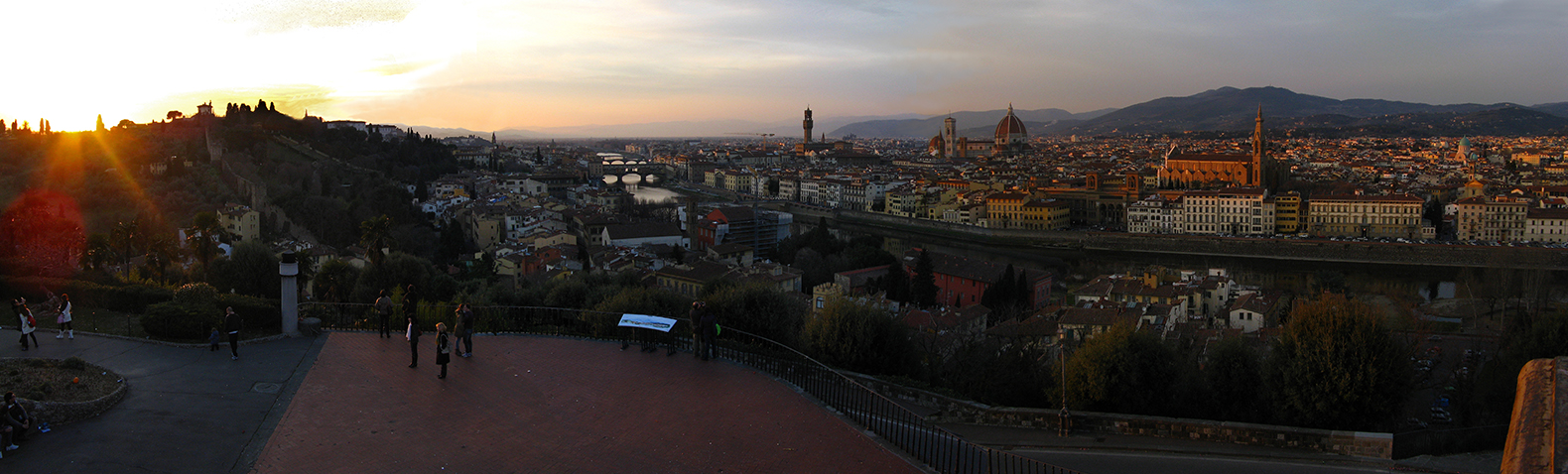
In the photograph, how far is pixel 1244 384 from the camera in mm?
7582

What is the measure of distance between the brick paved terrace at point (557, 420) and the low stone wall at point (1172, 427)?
153cm

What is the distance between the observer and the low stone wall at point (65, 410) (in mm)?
4872

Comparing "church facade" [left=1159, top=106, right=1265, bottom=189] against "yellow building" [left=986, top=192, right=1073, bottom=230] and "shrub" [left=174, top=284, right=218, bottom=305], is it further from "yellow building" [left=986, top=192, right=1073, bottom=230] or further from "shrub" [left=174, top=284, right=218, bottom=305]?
"shrub" [left=174, top=284, right=218, bottom=305]

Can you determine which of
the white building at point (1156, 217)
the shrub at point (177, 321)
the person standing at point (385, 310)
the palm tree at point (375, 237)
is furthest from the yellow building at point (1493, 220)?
the shrub at point (177, 321)

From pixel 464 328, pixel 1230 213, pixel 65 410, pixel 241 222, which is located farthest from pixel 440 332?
pixel 1230 213

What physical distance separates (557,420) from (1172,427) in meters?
4.10

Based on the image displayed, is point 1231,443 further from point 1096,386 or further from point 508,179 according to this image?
point 508,179

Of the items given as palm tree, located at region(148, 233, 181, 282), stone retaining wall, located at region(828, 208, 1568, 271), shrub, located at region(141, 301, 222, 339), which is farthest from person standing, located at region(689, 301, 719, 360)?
stone retaining wall, located at region(828, 208, 1568, 271)

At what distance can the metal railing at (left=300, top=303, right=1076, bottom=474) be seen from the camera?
498cm

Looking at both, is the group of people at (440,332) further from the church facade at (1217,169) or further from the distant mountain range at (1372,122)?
the distant mountain range at (1372,122)

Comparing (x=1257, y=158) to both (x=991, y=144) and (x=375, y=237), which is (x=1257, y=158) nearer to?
(x=375, y=237)

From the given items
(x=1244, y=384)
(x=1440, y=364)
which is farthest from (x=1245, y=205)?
(x=1244, y=384)

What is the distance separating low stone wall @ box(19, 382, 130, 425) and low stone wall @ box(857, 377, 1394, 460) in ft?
15.7

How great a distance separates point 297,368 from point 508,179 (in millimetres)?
50257
